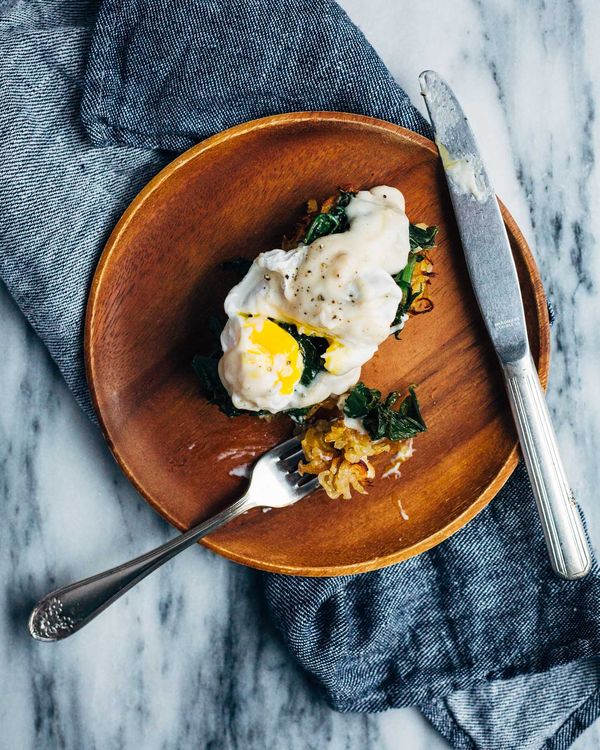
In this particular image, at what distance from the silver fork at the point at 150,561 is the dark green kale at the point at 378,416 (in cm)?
24

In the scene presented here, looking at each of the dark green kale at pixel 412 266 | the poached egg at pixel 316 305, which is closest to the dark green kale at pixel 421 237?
the dark green kale at pixel 412 266

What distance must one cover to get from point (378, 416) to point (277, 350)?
43 cm

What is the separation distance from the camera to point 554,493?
2322mm

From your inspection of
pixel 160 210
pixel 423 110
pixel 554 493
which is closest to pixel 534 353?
pixel 554 493

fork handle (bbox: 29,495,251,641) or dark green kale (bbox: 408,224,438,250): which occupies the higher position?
dark green kale (bbox: 408,224,438,250)

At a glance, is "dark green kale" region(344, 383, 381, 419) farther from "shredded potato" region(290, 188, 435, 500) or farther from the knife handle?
the knife handle

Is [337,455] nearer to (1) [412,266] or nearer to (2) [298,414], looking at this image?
(2) [298,414]

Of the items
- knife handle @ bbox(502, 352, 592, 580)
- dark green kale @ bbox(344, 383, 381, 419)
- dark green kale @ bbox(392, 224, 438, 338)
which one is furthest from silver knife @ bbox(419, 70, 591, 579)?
dark green kale @ bbox(344, 383, 381, 419)

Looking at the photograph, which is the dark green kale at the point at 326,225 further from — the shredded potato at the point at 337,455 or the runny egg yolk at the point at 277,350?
the shredded potato at the point at 337,455

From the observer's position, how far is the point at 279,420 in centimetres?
243

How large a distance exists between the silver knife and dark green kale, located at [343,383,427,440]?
1.08 feet

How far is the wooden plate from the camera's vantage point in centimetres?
233

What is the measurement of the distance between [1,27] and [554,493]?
2357 millimetres

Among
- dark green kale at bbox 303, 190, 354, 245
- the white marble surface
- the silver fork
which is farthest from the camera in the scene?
the white marble surface
